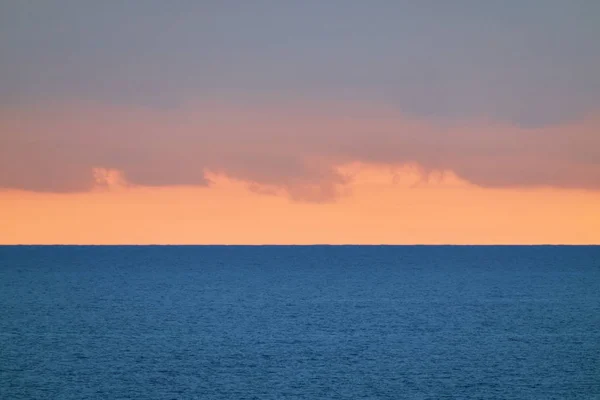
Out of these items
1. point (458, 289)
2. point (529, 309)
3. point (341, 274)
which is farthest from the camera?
point (341, 274)

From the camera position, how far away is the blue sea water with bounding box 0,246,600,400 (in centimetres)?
6050

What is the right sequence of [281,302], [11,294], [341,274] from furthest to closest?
1. [341,274]
2. [11,294]
3. [281,302]

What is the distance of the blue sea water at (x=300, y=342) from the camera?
60.5m

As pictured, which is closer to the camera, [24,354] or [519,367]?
[519,367]

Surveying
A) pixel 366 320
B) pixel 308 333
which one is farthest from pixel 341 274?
pixel 308 333

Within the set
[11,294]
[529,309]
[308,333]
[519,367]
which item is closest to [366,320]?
[308,333]

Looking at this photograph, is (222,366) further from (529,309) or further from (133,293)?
(133,293)

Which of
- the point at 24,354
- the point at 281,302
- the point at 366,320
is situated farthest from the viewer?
the point at 281,302

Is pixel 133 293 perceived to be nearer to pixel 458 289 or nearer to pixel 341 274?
pixel 458 289

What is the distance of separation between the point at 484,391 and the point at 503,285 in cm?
9944

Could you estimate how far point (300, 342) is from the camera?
81125 millimetres

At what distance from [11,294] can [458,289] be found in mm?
70281

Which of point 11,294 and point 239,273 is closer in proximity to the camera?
point 11,294

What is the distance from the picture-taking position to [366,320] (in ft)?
323
